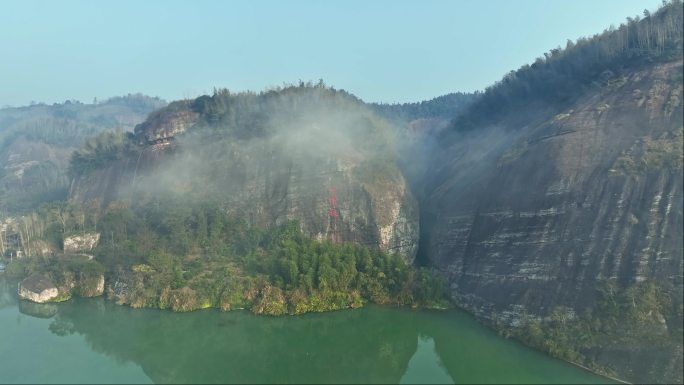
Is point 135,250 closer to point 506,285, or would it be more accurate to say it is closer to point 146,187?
point 146,187

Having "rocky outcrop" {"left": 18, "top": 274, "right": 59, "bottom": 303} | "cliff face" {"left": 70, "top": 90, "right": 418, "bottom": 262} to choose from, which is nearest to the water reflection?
"cliff face" {"left": 70, "top": 90, "right": 418, "bottom": 262}

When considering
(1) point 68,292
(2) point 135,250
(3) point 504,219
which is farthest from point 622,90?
(1) point 68,292

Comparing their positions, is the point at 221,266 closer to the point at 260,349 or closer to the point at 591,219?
the point at 260,349

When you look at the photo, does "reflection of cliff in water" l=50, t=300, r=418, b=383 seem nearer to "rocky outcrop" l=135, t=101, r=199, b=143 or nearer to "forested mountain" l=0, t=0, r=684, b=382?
"forested mountain" l=0, t=0, r=684, b=382

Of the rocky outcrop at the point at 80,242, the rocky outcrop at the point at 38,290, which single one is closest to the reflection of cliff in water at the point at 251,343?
the rocky outcrop at the point at 38,290

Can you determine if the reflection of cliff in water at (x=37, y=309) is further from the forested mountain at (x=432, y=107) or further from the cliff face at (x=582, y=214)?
the forested mountain at (x=432, y=107)
